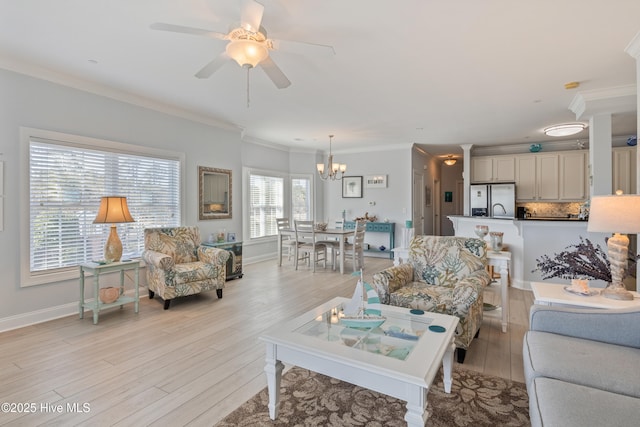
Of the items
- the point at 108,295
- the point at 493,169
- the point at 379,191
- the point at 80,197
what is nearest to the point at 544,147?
the point at 493,169

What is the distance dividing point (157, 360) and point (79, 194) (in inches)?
92.0

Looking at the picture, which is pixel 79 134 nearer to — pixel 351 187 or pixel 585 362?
pixel 585 362

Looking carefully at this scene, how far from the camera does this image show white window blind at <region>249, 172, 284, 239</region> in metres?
6.77

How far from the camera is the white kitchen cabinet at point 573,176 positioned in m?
6.45

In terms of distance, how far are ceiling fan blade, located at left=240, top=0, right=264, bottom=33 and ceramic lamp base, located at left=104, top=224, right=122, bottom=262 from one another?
9.02 feet

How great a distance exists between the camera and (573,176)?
6539 mm

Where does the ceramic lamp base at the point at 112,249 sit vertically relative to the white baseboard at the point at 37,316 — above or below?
above

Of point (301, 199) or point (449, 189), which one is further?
point (449, 189)

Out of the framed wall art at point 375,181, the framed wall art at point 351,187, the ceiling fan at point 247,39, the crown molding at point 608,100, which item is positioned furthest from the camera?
the framed wall art at point 351,187

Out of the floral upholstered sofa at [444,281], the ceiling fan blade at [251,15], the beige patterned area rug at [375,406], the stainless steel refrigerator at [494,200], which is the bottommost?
the beige patterned area rug at [375,406]

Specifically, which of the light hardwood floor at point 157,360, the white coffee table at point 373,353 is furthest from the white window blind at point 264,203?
the white coffee table at point 373,353

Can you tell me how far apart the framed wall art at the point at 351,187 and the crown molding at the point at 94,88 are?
3.80 metres

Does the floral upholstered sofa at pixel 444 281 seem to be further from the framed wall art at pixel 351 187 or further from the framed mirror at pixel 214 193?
the framed wall art at pixel 351 187

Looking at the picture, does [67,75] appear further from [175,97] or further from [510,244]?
[510,244]
